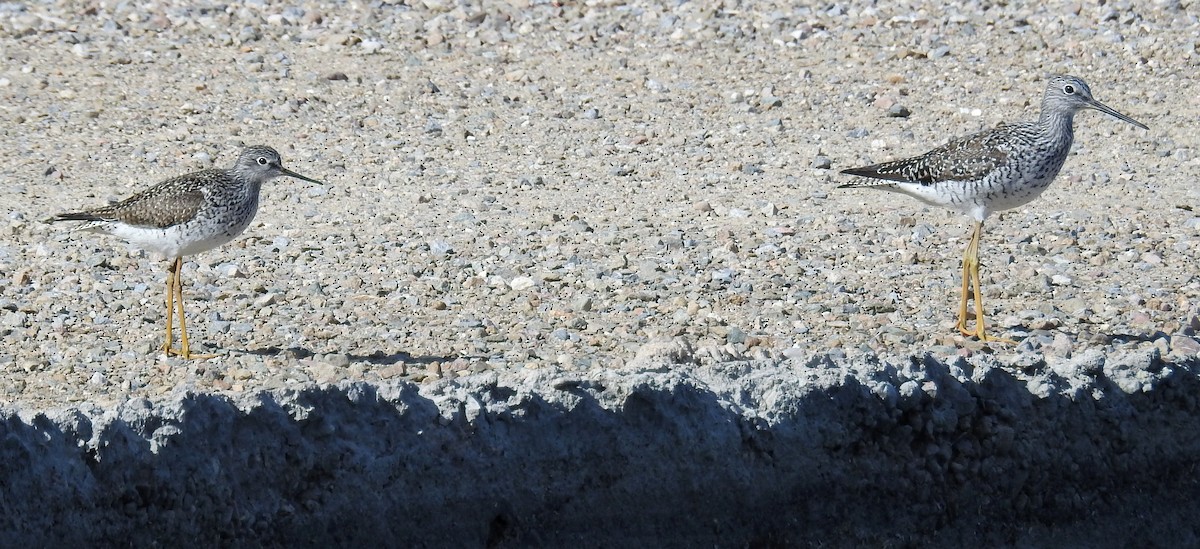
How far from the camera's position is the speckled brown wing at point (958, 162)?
8.39 metres

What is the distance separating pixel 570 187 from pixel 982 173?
3.44 metres

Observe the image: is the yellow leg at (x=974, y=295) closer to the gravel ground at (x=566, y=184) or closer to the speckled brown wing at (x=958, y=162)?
the gravel ground at (x=566, y=184)

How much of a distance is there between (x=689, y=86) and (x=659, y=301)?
482 centimetres

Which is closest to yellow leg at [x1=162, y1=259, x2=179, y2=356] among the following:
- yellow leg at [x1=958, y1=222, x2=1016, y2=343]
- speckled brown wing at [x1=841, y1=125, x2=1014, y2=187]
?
speckled brown wing at [x1=841, y1=125, x2=1014, y2=187]

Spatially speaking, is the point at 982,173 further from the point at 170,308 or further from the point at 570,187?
the point at 170,308

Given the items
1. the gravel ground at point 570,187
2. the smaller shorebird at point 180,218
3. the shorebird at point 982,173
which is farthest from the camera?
the shorebird at point 982,173

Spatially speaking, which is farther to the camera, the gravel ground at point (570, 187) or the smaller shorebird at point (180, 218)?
the gravel ground at point (570, 187)

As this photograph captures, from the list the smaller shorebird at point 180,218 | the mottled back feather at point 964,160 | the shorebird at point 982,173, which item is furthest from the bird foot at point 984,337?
the smaller shorebird at point 180,218

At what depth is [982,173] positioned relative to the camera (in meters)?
8.37

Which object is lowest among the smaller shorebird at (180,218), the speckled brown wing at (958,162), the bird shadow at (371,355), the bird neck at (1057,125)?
the bird shadow at (371,355)

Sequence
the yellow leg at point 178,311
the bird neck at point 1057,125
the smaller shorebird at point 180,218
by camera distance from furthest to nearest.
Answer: the bird neck at point 1057,125 < the smaller shorebird at point 180,218 < the yellow leg at point 178,311

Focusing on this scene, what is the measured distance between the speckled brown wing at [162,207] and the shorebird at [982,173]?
367 centimetres

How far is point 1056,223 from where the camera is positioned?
1019cm

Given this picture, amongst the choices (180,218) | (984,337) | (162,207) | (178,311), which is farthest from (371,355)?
(984,337)
